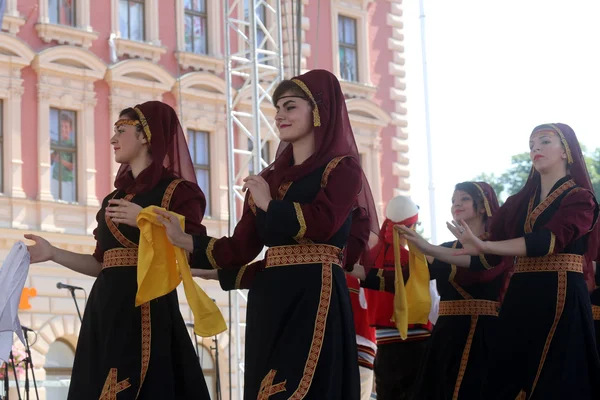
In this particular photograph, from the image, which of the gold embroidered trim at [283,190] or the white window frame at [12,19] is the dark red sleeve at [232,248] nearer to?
the gold embroidered trim at [283,190]

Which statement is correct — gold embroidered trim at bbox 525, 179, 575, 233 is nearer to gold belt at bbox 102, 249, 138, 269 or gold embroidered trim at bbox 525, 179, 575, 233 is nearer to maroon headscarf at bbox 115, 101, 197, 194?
maroon headscarf at bbox 115, 101, 197, 194

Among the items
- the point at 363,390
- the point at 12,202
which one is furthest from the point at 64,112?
the point at 363,390

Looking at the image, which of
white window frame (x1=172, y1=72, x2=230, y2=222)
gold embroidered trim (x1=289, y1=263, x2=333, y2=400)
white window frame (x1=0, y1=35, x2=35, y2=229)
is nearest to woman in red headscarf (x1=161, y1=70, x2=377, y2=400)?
gold embroidered trim (x1=289, y1=263, x2=333, y2=400)

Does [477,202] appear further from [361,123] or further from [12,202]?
[361,123]

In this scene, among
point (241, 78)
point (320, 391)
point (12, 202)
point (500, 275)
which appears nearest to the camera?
point (320, 391)

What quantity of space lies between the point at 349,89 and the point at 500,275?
15197 millimetres

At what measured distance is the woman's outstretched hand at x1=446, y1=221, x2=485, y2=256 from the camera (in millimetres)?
5473

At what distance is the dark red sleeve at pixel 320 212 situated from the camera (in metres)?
4.58

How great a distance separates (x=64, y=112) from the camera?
18.0 metres

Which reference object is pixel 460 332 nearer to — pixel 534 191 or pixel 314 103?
pixel 534 191

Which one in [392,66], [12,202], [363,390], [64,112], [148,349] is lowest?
[363,390]

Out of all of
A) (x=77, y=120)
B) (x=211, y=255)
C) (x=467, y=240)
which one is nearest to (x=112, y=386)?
(x=211, y=255)

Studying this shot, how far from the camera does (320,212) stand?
4.60 metres

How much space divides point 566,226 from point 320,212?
1.58 m
